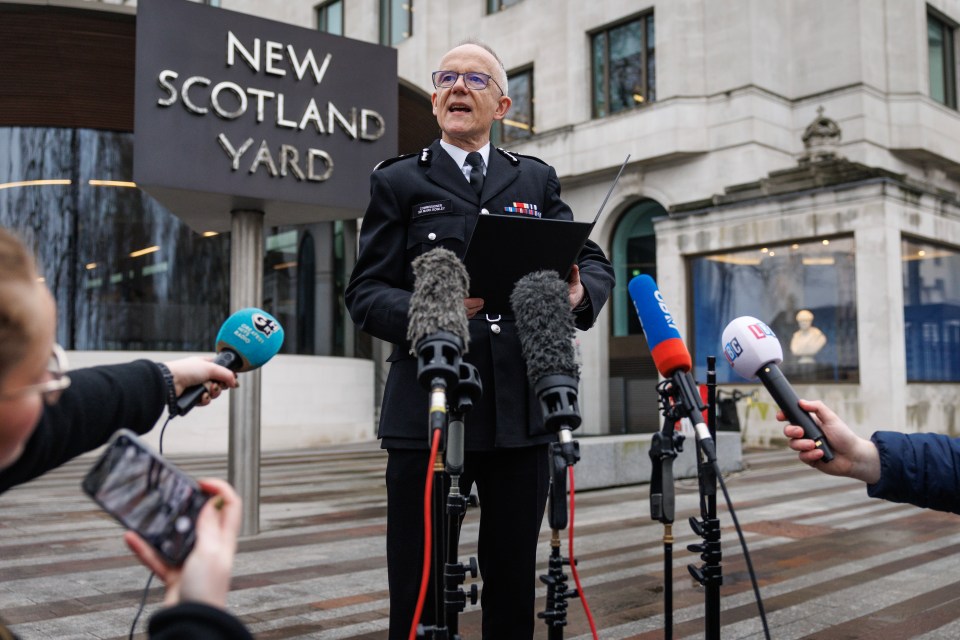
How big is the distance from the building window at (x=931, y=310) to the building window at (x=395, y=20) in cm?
1789

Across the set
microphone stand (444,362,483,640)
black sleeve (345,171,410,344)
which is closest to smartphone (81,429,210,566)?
microphone stand (444,362,483,640)

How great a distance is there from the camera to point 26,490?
11828mm

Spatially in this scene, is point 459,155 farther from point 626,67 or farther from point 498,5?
point 498,5

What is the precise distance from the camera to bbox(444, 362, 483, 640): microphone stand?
2.17 m

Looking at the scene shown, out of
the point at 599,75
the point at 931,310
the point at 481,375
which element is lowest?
the point at 481,375

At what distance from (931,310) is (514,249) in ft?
58.2

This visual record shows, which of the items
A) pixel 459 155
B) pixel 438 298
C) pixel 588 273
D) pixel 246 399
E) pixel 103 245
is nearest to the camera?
pixel 438 298

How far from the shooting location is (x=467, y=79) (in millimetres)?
3000

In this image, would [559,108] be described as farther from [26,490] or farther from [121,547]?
[121,547]

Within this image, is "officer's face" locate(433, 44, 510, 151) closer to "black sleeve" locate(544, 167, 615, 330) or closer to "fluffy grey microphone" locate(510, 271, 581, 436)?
"black sleeve" locate(544, 167, 615, 330)

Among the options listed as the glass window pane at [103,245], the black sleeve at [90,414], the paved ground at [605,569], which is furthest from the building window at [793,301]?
the black sleeve at [90,414]

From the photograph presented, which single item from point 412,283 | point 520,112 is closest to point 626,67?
point 520,112

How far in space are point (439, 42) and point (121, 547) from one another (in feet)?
76.0

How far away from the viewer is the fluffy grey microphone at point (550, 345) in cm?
217
